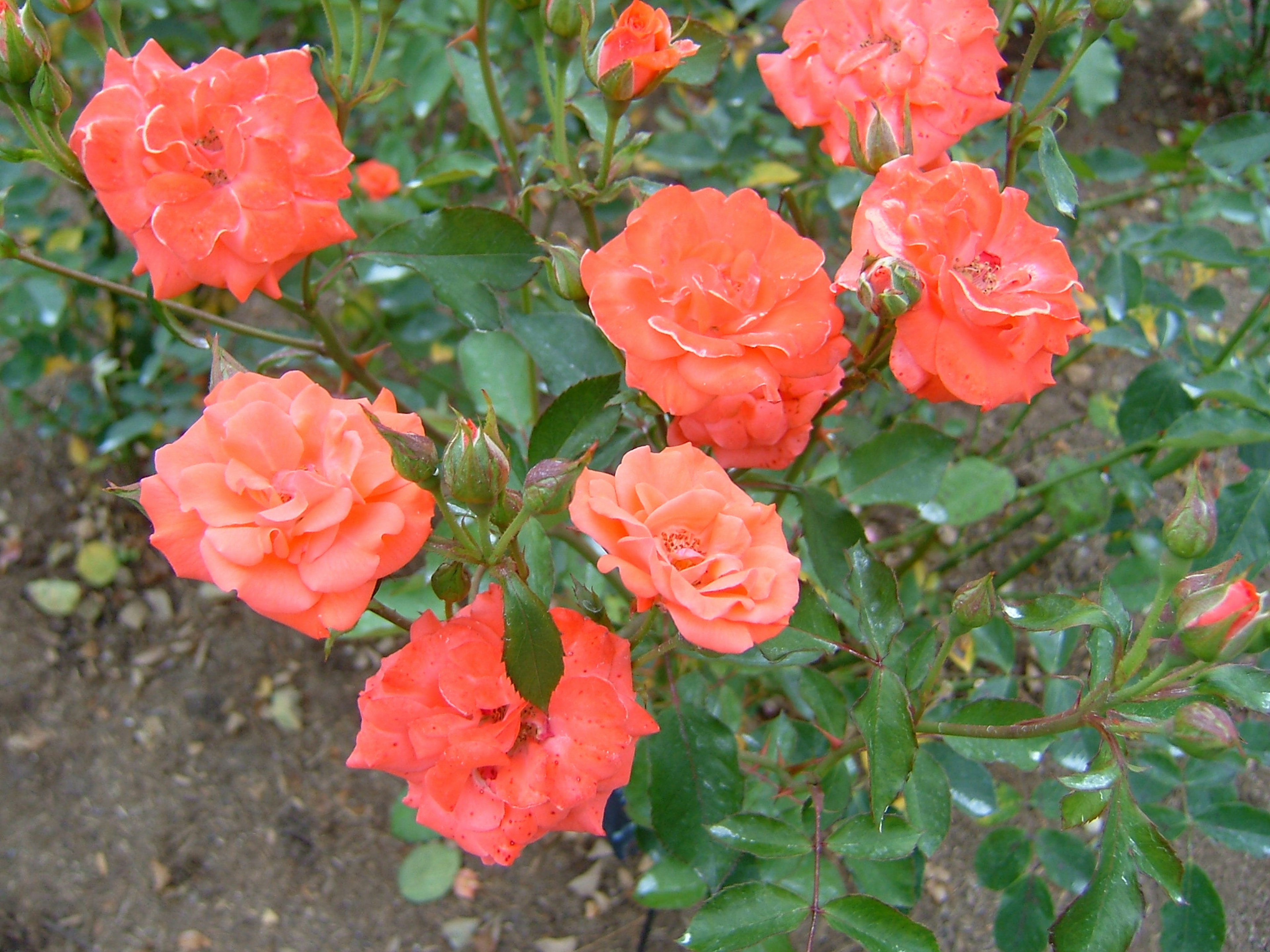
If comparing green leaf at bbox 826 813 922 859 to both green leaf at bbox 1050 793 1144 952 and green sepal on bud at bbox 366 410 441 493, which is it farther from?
green sepal on bud at bbox 366 410 441 493

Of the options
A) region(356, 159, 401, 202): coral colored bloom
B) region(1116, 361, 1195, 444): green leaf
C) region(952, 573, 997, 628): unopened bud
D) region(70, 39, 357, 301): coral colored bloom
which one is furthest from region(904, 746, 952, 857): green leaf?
region(356, 159, 401, 202): coral colored bloom

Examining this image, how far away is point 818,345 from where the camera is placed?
2.86ft

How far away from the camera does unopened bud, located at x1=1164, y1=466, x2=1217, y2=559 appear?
0.87 m

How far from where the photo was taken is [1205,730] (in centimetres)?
81

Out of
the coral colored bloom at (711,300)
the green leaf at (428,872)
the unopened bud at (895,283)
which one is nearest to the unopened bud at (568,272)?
the coral colored bloom at (711,300)

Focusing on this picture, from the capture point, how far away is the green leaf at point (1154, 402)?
1.56 metres

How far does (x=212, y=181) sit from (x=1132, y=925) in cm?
117

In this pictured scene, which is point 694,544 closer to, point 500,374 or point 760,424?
point 760,424

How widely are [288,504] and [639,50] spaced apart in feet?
1.87

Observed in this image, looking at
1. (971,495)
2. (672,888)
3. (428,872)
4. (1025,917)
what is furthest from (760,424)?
(428,872)

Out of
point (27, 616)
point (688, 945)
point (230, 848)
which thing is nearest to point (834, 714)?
point (688, 945)

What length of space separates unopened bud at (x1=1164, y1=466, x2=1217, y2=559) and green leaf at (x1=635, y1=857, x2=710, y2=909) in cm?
81

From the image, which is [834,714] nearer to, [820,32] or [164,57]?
[820,32]

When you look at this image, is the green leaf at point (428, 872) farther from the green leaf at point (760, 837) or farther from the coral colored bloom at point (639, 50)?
the coral colored bloom at point (639, 50)
